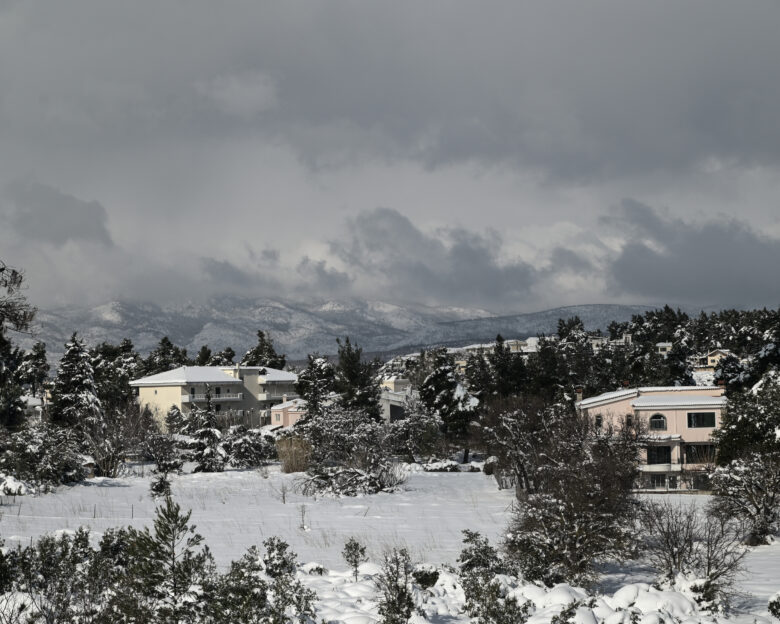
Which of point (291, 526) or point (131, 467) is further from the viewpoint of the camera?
point (131, 467)

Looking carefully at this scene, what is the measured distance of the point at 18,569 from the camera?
13305 mm

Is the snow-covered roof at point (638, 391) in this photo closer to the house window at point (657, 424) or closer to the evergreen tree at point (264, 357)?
the house window at point (657, 424)

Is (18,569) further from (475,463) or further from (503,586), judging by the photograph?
(475,463)

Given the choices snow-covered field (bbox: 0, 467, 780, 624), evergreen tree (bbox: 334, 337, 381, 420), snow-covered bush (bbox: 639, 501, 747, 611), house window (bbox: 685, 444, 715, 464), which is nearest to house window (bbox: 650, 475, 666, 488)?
house window (bbox: 685, 444, 715, 464)

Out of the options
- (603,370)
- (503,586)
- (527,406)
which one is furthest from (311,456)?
Result: (603,370)

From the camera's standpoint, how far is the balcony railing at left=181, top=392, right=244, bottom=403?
291ft

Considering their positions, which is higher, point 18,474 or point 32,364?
point 32,364

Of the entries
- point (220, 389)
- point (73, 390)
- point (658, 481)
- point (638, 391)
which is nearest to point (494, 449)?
point (658, 481)

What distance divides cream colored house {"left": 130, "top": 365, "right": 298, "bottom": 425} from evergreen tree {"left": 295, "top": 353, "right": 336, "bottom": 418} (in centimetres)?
1123

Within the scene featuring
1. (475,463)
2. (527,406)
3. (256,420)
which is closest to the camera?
(527,406)

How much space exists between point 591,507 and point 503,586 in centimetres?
574

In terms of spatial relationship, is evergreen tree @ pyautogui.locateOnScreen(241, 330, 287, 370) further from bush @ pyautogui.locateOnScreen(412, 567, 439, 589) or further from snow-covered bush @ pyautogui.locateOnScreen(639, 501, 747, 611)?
bush @ pyautogui.locateOnScreen(412, 567, 439, 589)

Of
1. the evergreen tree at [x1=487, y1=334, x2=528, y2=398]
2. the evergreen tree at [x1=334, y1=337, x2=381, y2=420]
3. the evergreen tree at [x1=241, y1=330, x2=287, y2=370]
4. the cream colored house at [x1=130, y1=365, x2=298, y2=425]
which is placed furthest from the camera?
the evergreen tree at [x1=241, y1=330, x2=287, y2=370]

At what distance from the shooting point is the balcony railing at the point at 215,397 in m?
88.8
